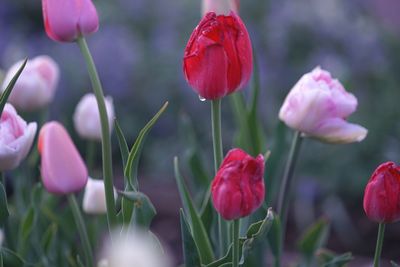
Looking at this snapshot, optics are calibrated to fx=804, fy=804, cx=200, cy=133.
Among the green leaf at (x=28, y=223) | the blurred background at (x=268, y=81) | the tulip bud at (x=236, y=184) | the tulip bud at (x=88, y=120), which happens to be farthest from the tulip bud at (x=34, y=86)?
the blurred background at (x=268, y=81)

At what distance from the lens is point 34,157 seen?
→ 1137 mm

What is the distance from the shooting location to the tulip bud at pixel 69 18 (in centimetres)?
74

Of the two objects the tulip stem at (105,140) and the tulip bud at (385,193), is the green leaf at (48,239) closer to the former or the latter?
the tulip stem at (105,140)

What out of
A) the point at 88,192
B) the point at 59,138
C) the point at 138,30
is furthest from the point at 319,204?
the point at 59,138

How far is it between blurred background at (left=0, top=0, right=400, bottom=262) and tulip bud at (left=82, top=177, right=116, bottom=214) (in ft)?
3.49

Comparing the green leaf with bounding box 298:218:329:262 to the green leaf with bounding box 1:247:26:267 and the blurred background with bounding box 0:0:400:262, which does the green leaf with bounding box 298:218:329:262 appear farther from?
the blurred background with bounding box 0:0:400:262

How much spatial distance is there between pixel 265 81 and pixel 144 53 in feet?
1.77

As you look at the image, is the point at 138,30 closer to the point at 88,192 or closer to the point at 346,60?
the point at 346,60

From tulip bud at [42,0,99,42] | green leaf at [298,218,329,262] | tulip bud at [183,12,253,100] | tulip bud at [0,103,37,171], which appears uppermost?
tulip bud at [42,0,99,42]

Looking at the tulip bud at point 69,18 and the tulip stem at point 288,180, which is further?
the tulip stem at point 288,180

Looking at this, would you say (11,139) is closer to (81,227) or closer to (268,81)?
(81,227)

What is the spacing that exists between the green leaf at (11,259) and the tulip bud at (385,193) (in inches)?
13.6

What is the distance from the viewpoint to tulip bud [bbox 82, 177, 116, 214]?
913 millimetres

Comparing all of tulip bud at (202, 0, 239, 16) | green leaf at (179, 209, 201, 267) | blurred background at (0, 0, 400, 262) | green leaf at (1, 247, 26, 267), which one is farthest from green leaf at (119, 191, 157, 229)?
blurred background at (0, 0, 400, 262)
